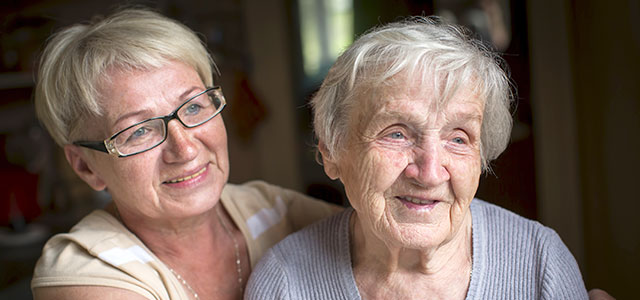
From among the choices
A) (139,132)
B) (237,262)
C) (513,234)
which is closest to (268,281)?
(237,262)

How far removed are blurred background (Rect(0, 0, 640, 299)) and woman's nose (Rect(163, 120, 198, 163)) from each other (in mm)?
538

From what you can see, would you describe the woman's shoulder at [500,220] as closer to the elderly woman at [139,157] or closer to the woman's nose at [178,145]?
the elderly woman at [139,157]

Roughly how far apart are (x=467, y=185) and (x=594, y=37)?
1168 mm

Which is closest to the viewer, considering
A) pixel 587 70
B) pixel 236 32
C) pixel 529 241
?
pixel 529 241

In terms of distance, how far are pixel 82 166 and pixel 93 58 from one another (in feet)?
1.14

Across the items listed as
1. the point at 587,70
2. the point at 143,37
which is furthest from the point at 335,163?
the point at 587,70

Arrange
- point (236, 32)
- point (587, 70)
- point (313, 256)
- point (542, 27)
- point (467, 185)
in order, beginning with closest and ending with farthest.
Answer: point (467, 185)
point (313, 256)
point (587, 70)
point (542, 27)
point (236, 32)

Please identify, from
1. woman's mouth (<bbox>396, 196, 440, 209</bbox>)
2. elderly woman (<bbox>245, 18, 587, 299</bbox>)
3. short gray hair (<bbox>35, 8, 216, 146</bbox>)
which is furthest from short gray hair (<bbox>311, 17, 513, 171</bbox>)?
short gray hair (<bbox>35, 8, 216, 146</bbox>)

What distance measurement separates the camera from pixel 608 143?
6.69 ft

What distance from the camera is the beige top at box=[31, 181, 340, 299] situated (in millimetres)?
1422

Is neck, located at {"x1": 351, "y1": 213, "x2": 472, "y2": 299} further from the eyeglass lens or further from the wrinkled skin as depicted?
the eyeglass lens

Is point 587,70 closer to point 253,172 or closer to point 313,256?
point 313,256

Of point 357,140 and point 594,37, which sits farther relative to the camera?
point 594,37

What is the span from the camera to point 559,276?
133cm
